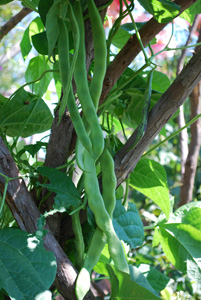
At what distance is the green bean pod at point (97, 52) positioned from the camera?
0.47 meters

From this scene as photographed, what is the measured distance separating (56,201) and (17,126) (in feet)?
0.66

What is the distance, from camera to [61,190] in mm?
512

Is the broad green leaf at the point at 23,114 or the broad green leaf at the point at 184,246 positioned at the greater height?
the broad green leaf at the point at 23,114

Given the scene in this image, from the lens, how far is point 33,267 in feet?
1.48

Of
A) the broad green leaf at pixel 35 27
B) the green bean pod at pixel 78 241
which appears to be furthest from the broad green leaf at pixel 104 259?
the broad green leaf at pixel 35 27

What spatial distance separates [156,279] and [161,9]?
44 centimetres

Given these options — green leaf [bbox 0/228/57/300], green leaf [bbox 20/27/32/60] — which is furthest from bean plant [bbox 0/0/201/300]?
green leaf [bbox 20/27/32/60]

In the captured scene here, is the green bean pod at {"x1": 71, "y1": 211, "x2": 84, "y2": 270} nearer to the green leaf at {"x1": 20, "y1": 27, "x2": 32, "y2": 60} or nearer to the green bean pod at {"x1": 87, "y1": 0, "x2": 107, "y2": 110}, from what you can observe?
the green bean pod at {"x1": 87, "y1": 0, "x2": 107, "y2": 110}

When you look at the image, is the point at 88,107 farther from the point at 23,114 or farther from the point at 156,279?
the point at 156,279

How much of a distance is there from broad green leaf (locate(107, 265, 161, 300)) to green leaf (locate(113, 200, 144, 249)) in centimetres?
8

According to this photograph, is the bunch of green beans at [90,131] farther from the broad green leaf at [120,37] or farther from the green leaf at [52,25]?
the broad green leaf at [120,37]

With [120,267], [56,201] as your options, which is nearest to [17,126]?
[56,201]

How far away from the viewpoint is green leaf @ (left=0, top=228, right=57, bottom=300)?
43 centimetres

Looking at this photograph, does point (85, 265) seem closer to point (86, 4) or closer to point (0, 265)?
point (0, 265)
